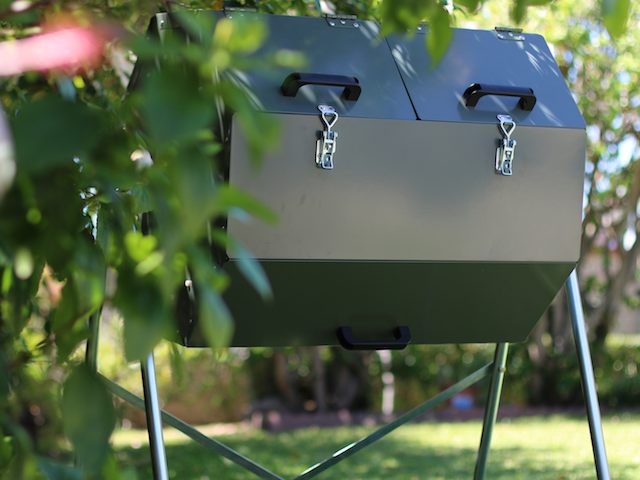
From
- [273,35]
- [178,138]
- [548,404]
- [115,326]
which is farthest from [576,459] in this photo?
[178,138]

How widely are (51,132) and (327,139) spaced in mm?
1479

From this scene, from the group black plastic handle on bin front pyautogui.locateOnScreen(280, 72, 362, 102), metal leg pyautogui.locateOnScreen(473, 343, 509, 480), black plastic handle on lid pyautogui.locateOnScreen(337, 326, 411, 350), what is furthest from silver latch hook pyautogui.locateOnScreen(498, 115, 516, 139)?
metal leg pyautogui.locateOnScreen(473, 343, 509, 480)

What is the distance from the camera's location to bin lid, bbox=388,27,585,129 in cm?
213

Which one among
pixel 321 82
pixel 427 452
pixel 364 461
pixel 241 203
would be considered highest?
pixel 241 203

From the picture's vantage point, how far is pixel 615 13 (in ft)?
2.21

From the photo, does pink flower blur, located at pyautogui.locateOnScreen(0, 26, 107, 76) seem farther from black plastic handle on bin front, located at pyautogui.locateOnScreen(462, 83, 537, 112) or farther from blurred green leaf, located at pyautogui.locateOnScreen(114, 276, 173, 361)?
black plastic handle on bin front, located at pyautogui.locateOnScreen(462, 83, 537, 112)

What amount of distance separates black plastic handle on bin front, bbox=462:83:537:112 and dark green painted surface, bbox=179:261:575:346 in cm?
36

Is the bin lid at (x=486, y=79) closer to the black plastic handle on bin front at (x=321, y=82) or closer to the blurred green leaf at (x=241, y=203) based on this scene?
the black plastic handle on bin front at (x=321, y=82)

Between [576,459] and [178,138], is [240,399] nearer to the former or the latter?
[576,459]

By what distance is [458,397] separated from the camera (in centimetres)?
805

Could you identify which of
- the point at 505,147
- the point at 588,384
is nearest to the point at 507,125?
the point at 505,147

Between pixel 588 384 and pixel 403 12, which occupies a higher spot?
pixel 403 12

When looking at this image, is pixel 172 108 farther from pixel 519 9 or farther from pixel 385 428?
pixel 385 428

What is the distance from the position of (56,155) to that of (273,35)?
1.67 meters
